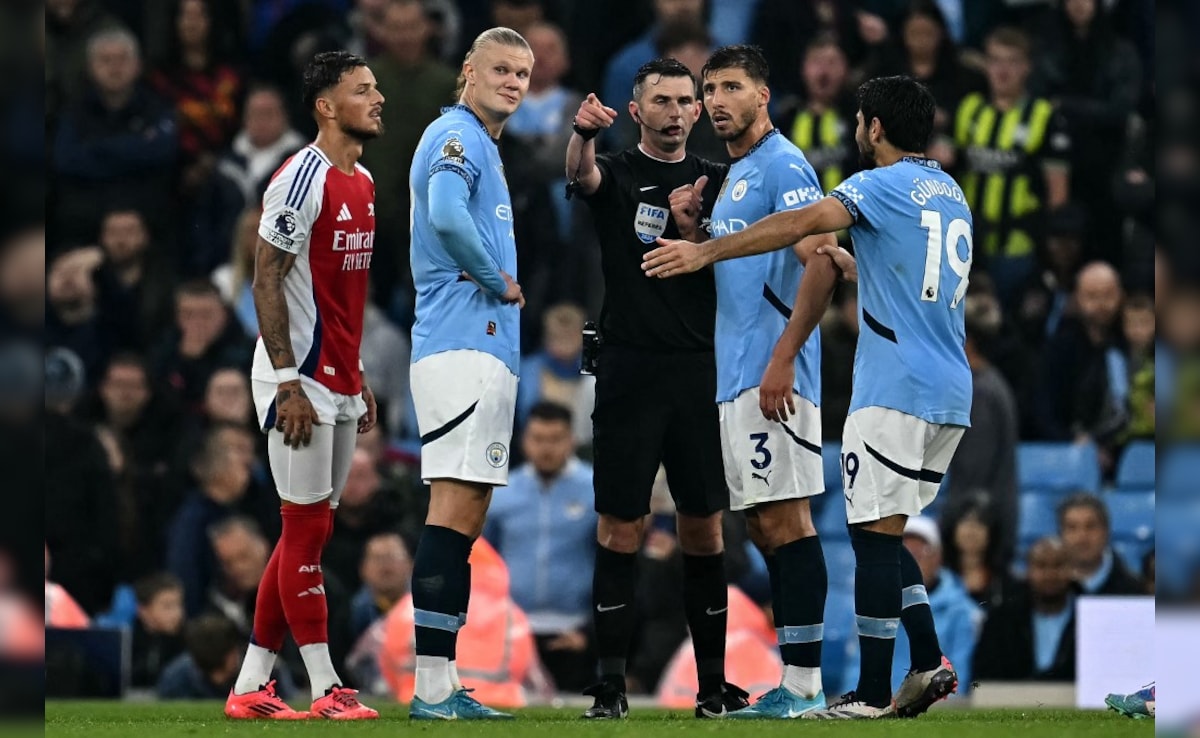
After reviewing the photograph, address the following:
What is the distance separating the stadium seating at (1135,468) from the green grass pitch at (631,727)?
4785 mm

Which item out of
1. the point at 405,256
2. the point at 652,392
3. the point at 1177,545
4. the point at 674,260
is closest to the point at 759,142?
the point at 674,260

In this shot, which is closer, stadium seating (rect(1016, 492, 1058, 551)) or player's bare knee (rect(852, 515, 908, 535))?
player's bare knee (rect(852, 515, 908, 535))

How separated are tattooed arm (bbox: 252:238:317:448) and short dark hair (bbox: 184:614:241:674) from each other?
16.0 ft

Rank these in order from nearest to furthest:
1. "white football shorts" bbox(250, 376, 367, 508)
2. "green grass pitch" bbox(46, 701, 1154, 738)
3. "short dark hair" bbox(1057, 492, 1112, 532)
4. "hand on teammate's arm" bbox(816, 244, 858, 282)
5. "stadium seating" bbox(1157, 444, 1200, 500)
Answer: "stadium seating" bbox(1157, 444, 1200, 500) < "green grass pitch" bbox(46, 701, 1154, 738) < "hand on teammate's arm" bbox(816, 244, 858, 282) < "white football shorts" bbox(250, 376, 367, 508) < "short dark hair" bbox(1057, 492, 1112, 532)

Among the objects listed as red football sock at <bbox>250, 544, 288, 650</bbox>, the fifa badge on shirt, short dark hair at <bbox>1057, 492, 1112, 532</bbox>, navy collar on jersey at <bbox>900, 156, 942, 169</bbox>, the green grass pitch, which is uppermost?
navy collar on jersey at <bbox>900, 156, 942, 169</bbox>

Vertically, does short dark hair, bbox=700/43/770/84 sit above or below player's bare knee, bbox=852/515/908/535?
above

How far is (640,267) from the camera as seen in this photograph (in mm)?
7258

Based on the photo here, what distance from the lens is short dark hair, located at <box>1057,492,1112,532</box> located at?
1149 cm

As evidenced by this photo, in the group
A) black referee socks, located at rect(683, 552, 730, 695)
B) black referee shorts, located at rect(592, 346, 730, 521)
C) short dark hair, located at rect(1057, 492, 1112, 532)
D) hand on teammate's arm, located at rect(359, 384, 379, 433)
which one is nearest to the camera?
black referee shorts, located at rect(592, 346, 730, 521)

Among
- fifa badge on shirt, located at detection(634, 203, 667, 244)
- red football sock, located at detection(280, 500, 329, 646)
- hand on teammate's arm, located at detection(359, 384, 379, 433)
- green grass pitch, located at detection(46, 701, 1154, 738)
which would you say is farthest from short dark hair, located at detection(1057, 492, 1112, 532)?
red football sock, located at detection(280, 500, 329, 646)

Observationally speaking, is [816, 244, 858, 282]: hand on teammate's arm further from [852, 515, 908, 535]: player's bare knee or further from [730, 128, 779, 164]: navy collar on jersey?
[852, 515, 908, 535]: player's bare knee

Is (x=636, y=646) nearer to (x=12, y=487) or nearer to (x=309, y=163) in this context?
(x=309, y=163)

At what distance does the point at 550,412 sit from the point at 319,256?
15.8 ft

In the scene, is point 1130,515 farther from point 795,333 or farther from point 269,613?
point 269,613
